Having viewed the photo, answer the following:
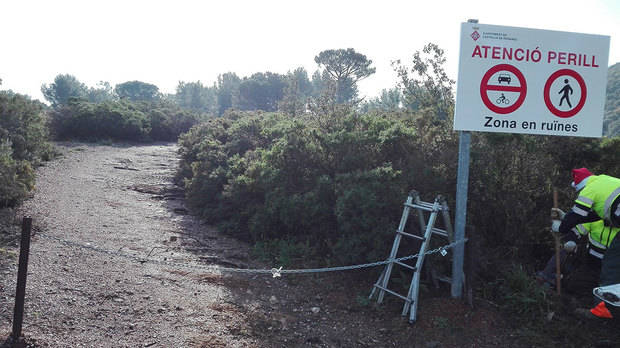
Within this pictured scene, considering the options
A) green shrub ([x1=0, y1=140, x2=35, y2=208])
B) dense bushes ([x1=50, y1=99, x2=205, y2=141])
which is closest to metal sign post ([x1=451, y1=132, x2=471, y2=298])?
green shrub ([x1=0, y1=140, x2=35, y2=208])

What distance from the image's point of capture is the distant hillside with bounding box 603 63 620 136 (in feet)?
65.2

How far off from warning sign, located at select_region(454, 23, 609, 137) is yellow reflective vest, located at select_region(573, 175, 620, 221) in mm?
628

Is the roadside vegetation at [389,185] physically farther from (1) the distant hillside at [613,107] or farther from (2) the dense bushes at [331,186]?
(1) the distant hillside at [613,107]

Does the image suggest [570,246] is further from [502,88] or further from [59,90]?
[59,90]

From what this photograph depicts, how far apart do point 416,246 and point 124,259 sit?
4126 mm

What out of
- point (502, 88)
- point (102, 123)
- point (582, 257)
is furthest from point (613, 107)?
point (102, 123)

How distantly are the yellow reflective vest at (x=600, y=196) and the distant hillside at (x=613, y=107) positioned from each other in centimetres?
1516

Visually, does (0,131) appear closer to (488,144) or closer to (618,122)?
(488,144)

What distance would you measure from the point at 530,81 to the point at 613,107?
24.7m

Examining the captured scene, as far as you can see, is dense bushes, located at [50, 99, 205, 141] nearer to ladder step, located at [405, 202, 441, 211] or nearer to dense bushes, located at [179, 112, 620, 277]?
dense bushes, located at [179, 112, 620, 277]

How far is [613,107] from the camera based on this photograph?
2494 centimetres

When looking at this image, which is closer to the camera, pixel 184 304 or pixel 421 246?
pixel 184 304

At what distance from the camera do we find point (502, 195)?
6.18 m

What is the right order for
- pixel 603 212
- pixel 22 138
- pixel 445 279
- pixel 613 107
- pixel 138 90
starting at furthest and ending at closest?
pixel 138 90 → pixel 613 107 → pixel 22 138 → pixel 445 279 → pixel 603 212
